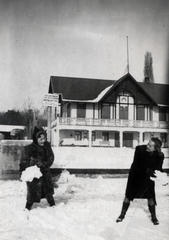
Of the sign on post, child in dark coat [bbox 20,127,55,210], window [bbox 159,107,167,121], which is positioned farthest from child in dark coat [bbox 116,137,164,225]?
the sign on post

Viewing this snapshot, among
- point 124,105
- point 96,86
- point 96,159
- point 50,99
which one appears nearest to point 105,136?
point 96,159

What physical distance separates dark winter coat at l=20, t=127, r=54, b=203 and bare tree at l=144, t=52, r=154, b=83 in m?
1.94

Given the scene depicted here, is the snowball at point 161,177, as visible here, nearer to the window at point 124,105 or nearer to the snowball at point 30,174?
the window at point 124,105

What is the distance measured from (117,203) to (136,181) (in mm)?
477

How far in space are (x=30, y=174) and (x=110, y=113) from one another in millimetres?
1666

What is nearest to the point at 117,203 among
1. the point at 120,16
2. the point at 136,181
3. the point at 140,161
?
the point at 136,181

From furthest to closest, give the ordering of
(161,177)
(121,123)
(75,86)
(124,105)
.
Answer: (124,105)
(121,123)
(75,86)
(161,177)

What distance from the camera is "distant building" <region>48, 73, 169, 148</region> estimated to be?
363cm

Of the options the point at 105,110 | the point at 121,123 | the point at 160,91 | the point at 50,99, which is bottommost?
the point at 121,123

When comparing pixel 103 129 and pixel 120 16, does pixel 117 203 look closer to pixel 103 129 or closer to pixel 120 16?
pixel 103 129

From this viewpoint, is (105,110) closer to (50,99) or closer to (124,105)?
(124,105)

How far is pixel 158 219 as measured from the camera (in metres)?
2.91

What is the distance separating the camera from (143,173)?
2994mm

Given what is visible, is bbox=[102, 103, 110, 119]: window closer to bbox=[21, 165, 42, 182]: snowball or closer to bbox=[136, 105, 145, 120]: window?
bbox=[136, 105, 145, 120]: window
